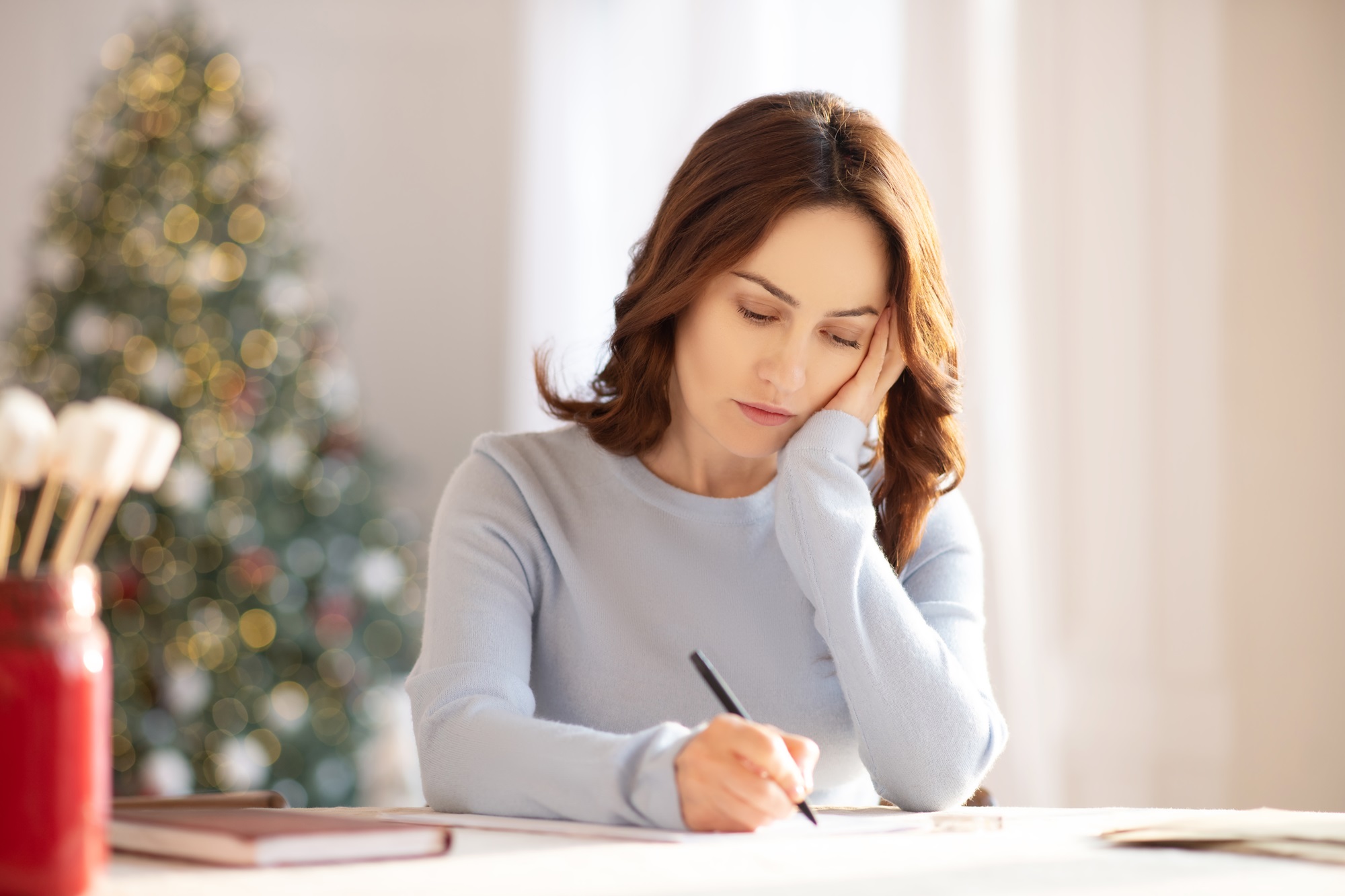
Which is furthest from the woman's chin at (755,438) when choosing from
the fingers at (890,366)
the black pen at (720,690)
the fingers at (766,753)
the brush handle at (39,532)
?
the brush handle at (39,532)

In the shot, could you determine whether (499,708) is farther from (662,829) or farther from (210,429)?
(210,429)

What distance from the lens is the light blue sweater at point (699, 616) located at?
115 centimetres

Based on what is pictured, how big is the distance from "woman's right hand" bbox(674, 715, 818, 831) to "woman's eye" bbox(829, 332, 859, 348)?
56 cm

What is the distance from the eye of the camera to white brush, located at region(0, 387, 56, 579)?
1.79 ft

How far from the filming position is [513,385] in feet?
12.4

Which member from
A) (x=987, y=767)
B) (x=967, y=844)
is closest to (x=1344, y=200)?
(x=987, y=767)

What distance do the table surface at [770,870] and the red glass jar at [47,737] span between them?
53 millimetres

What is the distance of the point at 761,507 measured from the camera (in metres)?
1.44

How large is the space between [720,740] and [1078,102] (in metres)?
2.16

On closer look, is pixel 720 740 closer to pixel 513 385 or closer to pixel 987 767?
pixel 987 767

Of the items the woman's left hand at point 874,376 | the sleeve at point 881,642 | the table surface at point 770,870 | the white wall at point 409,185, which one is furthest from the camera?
the white wall at point 409,185

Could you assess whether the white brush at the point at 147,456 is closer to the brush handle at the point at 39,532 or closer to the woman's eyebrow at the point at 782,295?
the brush handle at the point at 39,532

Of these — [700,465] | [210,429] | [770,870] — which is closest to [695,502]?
[700,465]

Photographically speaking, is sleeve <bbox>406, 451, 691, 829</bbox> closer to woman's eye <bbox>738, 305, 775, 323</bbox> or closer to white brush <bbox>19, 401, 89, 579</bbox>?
woman's eye <bbox>738, 305, 775, 323</bbox>
